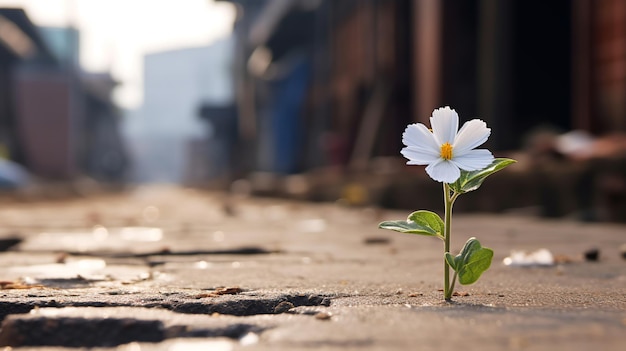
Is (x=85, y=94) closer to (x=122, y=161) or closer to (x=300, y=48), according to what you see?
(x=122, y=161)

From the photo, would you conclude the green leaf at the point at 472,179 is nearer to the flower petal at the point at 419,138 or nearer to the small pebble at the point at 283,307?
the flower petal at the point at 419,138

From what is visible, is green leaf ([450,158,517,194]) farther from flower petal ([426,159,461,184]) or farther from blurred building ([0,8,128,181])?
blurred building ([0,8,128,181])

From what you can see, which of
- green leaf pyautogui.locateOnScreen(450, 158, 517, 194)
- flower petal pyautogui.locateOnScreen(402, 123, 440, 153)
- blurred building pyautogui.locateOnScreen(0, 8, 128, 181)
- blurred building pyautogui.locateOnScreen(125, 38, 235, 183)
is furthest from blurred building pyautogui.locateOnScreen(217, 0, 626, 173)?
blurred building pyautogui.locateOnScreen(125, 38, 235, 183)

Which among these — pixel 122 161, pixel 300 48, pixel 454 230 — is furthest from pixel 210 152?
pixel 454 230

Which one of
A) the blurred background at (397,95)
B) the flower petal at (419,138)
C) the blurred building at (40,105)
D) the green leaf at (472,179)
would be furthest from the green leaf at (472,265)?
the blurred building at (40,105)

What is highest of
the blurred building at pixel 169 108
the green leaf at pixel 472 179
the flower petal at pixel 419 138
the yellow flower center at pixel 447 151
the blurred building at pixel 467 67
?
the blurred building at pixel 169 108

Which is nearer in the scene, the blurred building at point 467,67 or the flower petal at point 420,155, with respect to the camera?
the flower petal at point 420,155

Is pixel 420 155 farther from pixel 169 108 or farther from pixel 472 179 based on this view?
pixel 169 108

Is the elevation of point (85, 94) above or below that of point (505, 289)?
above
